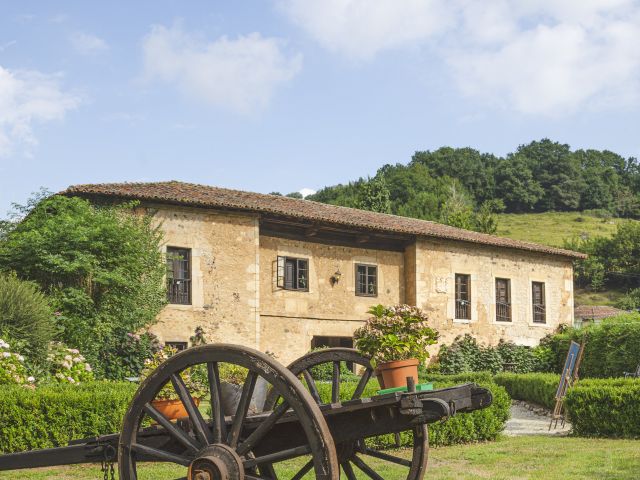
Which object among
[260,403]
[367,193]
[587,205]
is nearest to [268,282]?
[260,403]

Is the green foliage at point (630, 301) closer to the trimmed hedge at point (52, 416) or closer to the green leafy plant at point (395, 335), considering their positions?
the trimmed hedge at point (52, 416)

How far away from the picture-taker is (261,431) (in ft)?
13.9

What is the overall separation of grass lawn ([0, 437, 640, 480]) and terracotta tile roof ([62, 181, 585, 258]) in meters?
9.68

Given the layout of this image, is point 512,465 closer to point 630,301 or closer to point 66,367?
point 66,367

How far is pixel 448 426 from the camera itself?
35.4ft

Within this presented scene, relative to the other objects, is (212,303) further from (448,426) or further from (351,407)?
(351,407)

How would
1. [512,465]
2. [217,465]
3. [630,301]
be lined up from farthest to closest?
[630,301] → [512,465] → [217,465]

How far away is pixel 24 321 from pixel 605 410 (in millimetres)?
9193

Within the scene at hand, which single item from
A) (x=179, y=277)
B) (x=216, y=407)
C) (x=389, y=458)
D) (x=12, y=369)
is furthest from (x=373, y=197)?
(x=216, y=407)

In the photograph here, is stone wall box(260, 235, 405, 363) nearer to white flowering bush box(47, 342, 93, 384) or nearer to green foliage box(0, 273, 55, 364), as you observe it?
white flowering bush box(47, 342, 93, 384)

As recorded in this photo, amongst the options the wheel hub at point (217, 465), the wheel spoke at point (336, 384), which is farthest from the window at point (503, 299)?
the wheel hub at point (217, 465)

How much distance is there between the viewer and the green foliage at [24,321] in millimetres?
12609

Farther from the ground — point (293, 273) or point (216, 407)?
point (293, 273)

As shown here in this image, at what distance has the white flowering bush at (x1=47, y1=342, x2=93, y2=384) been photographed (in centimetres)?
1255
